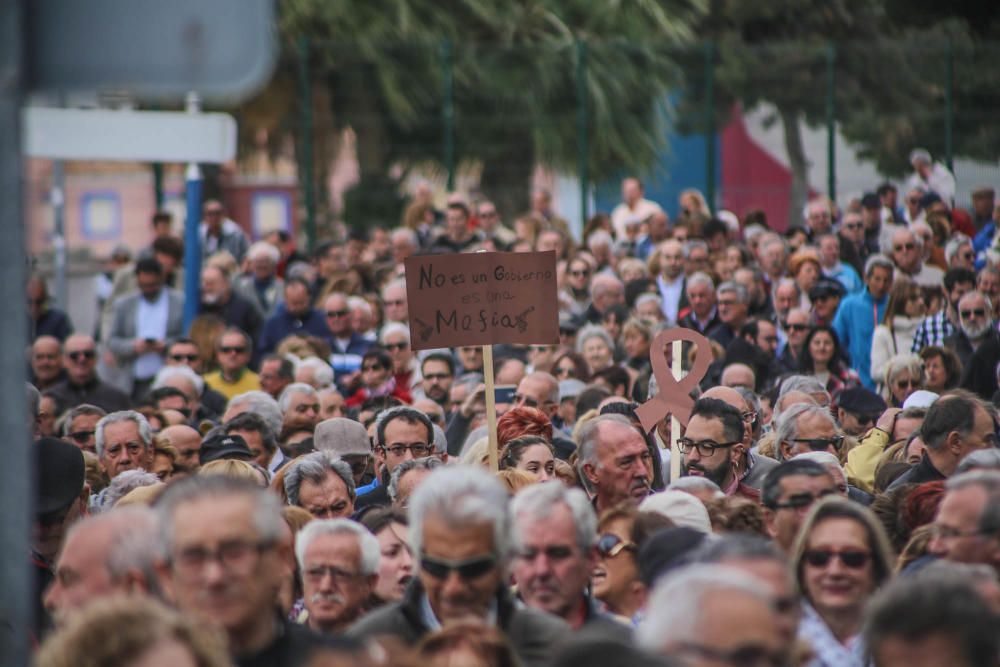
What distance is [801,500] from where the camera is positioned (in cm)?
618

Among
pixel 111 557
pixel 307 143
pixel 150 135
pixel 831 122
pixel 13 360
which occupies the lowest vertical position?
pixel 111 557

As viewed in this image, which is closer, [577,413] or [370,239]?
[577,413]

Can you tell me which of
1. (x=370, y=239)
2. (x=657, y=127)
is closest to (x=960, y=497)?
(x=370, y=239)

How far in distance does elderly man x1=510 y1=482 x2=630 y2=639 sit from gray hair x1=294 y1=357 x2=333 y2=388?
24.2 ft

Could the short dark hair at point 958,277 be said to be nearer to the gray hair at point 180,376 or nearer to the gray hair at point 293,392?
the gray hair at point 293,392

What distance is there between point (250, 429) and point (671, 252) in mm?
6843

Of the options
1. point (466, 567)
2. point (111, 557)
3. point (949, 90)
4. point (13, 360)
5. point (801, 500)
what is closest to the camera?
point (13, 360)

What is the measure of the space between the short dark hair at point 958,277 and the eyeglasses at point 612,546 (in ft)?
26.0

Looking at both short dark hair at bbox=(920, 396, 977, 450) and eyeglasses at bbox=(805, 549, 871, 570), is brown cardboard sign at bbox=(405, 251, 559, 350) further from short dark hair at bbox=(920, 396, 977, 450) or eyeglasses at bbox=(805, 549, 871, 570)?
eyeglasses at bbox=(805, 549, 871, 570)

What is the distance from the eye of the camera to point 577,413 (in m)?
10.9

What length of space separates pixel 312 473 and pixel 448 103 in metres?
16.0

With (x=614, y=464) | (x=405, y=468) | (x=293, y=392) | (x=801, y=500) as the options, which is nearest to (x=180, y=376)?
(x=293, y=392)

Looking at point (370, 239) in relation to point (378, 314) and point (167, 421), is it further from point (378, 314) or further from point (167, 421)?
point (167, 421)

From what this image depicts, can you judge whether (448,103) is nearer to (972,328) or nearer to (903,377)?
(972,328)
